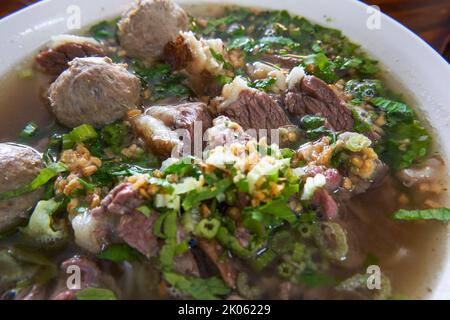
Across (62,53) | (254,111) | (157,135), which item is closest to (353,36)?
(254,111)

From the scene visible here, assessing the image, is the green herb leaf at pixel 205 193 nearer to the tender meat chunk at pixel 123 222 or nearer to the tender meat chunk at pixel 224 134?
the tender meat chunk at pixel 123 222

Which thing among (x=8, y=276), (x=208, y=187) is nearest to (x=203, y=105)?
(x=208, y=187)

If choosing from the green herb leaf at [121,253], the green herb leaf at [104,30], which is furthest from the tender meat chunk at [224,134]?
the green herb leaf at [104,30]

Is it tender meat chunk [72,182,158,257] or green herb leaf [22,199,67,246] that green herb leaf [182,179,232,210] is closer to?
tender meat chunk [72,182,158,257]

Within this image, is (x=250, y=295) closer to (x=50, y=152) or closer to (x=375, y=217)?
(x=375, y=217)

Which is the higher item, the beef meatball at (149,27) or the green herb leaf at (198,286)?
the beef meatball at (149,27)

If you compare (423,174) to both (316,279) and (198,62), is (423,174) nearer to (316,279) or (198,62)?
(316,279)

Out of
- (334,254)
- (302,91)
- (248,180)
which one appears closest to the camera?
(248,180)
